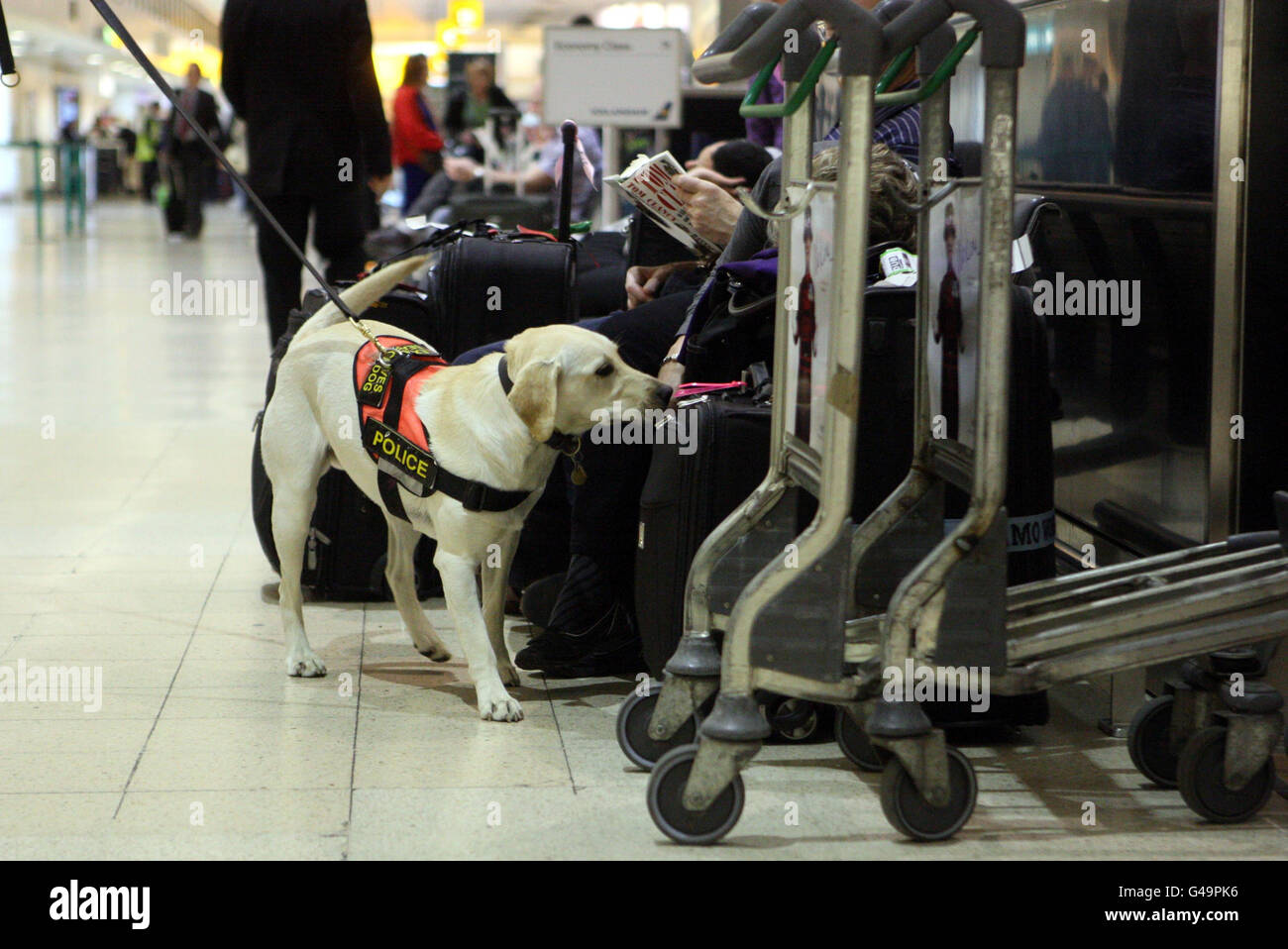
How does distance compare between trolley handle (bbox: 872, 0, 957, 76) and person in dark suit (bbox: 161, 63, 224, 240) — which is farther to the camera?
person in dark suit (bbox: 161, 63, 224, 240)

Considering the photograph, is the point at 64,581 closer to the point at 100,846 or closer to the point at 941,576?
the point at 100,846

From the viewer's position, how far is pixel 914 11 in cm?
230

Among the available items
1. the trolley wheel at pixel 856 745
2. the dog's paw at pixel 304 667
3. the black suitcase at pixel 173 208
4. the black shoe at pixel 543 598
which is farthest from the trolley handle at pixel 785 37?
the black suitcase at pixel 173 208

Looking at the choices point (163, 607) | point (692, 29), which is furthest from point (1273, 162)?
point (692, 29)

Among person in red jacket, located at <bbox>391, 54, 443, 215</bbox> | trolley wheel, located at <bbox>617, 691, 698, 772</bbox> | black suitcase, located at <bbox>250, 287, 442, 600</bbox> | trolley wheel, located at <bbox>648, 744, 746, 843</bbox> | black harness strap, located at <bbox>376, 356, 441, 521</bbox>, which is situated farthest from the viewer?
person in red jacket, located at <bbox>391, 54, 443, 215</bbox>

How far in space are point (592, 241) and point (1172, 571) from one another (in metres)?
2.88

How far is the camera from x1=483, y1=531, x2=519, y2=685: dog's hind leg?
3254 mm

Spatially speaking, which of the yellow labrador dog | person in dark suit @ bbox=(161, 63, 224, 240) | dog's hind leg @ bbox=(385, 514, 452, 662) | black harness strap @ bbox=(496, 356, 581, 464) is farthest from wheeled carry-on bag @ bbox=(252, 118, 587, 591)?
person in dark suit @ bbox=(161, 63, 224, 240)

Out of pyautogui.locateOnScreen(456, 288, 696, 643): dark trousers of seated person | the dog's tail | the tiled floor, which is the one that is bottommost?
the tiled floor

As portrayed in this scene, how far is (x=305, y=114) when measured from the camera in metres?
5.41

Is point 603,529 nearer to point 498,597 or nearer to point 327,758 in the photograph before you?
point 498,597

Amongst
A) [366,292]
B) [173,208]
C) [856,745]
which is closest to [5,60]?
[366,292]

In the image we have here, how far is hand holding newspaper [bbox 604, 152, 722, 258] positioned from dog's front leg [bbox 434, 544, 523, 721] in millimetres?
1018

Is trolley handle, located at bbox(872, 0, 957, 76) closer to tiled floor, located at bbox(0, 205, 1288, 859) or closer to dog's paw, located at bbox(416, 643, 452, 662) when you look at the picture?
tiled floor, located at bbox(0, 205, 1288, 859)
